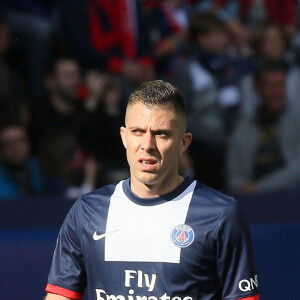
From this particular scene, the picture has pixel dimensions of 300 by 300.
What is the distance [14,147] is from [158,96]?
341cm

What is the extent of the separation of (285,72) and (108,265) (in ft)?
13.7

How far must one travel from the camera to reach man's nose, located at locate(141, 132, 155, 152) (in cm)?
317

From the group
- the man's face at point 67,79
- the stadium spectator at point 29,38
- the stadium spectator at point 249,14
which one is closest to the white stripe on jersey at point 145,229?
the man's face at point 67,79

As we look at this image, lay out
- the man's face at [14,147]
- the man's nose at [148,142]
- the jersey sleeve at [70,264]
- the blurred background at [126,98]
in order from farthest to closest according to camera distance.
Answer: the man's face at [14,147], the blurred background at [126,98], the jersey sleeve at [70,264], the man's nose at [148,142]

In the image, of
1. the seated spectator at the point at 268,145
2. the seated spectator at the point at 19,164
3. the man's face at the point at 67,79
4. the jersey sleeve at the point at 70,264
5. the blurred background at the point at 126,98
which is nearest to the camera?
the jersey sleeve at the point at 70,264

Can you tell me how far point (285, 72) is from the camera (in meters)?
7.09

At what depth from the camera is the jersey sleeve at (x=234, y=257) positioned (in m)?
3.23

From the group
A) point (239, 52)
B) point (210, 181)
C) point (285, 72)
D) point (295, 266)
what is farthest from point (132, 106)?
point (239, 52)

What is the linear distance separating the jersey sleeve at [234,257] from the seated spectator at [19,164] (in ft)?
10.6

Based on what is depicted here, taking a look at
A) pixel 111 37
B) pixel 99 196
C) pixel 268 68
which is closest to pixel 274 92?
pixel 268 68

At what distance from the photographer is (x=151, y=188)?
335cm

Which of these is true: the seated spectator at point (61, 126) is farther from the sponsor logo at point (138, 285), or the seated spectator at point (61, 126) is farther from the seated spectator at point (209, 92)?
the sponsor logo at point (138, 285)

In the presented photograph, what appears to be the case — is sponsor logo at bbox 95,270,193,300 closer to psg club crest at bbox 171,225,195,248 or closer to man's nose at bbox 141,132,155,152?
psg club crest at bbox 171,225,195,248

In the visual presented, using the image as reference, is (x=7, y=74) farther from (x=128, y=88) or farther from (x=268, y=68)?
(x=268, y=68)
